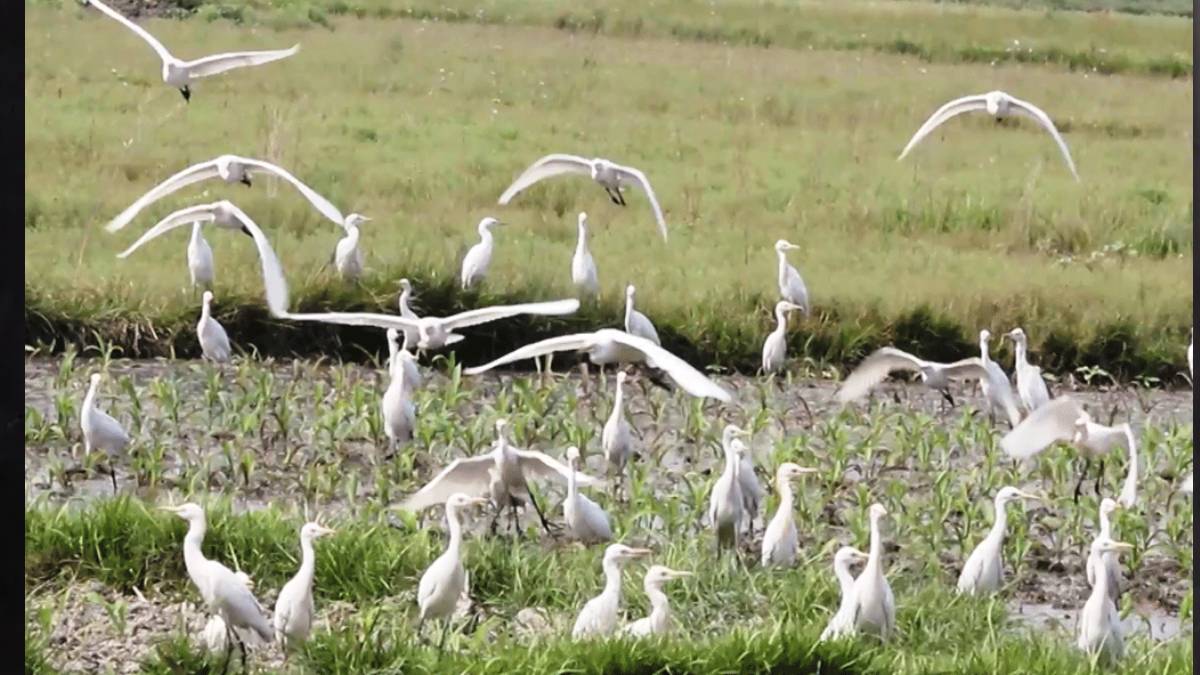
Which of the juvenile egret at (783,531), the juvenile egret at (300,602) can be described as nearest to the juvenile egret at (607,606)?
the juvenile egret at (783,531)

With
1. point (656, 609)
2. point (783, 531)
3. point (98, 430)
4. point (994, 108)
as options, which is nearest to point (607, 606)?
point (656, 609)

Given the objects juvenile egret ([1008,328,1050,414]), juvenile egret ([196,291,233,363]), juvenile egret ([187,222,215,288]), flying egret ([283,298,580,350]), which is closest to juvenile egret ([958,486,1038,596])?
juvenile egret ([1008,328,1050,414])

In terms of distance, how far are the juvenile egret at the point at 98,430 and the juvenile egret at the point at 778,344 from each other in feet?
4.71

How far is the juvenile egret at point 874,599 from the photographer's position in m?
3.95

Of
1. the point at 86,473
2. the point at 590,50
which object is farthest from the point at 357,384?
the point at 590,50

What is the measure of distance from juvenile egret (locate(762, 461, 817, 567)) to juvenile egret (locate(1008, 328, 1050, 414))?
0.68 metres

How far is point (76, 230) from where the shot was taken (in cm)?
487

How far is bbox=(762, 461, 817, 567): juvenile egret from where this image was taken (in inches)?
165

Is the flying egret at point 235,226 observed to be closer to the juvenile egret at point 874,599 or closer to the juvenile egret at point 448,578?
the juvenile egret at point 448,578

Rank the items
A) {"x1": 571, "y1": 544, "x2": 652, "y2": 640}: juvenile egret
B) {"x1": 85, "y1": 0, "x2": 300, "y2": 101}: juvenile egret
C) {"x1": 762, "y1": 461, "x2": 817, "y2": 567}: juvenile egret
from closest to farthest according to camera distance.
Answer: {"x1": 571, "y1": 544, "x2": 652, "y2": 640}: juvenile egret → {"x1": 762, "y1": 461, "x2": 817, "y2": 567}: juvenile egret → {"x1": 85, "y1": 0, "x2": 300, "y2": 101}: juvenile egret

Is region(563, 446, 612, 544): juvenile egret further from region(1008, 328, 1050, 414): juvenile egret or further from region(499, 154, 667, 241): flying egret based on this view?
region(1008, 328, 1050, 414): juvenile egret

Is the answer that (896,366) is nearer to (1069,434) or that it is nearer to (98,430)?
(1069,434)

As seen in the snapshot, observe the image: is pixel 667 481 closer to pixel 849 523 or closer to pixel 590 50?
pixel 849 523

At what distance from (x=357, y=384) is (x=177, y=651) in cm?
103
